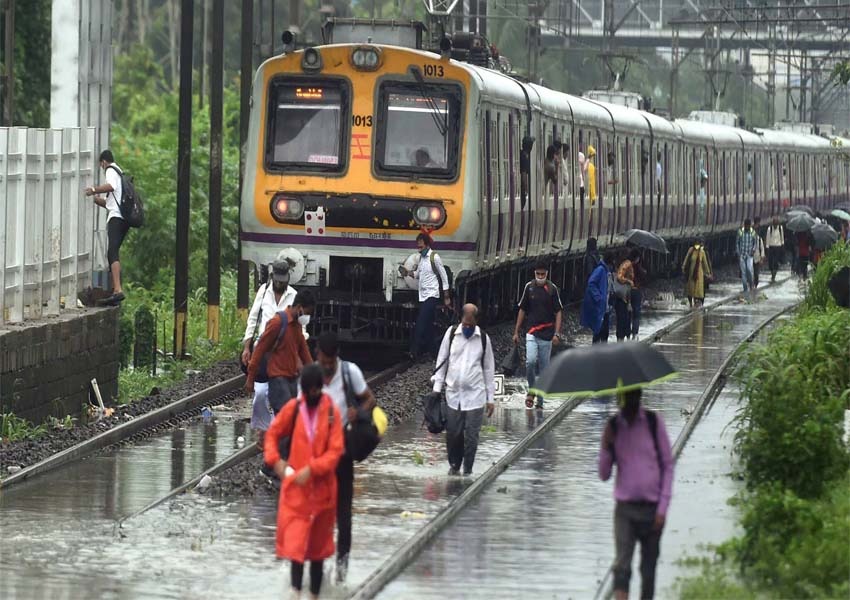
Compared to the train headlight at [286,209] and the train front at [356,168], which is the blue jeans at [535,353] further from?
the train headlight at [286,209]

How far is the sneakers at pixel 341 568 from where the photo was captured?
1088 cm

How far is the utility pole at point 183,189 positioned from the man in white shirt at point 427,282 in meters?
3.17

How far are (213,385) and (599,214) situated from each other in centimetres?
1345

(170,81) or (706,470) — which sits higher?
(170,81)

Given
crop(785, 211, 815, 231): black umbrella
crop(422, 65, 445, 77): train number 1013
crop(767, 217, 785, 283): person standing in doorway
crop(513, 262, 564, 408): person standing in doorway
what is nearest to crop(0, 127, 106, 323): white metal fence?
crop(422, 65, 445, 77): train number 1013

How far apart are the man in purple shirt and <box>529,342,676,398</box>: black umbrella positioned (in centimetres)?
10

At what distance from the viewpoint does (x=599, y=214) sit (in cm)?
3266

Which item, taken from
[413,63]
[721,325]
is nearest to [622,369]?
[413,63]

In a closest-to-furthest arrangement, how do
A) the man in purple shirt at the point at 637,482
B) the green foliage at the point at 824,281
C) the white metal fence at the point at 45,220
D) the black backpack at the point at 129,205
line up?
the man in purple shirt at the point at 637,482, the white metal fence at the point at 45,220, the black backpack at the point at 129,205, the green foliage at the point at 824,281

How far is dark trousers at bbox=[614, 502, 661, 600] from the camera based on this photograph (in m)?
9.64

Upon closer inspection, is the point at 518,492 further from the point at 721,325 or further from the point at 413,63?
the point at 721,325

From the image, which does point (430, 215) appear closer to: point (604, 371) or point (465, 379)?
point (465, 379)

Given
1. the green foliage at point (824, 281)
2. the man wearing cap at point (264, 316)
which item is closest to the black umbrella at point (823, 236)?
the green foliage at point (824, 281)

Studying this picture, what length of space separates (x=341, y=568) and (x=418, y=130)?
11.5 metres
